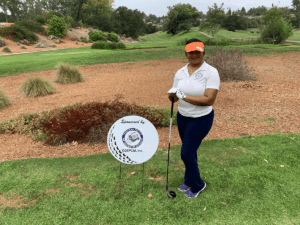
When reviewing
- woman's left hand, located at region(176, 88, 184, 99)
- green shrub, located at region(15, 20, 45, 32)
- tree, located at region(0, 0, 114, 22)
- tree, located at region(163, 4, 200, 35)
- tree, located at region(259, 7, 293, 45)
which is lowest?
woman's left hand, located at region(176, 88, 184, 99)

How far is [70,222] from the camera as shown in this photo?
7.89ft

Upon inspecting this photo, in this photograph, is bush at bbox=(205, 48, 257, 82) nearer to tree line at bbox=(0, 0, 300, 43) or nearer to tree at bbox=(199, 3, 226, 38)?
tree at bbox=(199, 3, 226, 38)

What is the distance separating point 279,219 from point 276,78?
9.33m

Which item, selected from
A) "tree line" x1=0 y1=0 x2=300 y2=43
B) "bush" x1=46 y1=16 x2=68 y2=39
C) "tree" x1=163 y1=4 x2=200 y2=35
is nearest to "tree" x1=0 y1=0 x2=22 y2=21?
"tree line" x1=0 y1=0 x2=300 y2=43

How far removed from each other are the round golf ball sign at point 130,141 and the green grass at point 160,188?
27.1 inches

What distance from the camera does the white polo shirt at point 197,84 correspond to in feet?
7.34

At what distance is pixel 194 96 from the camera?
223 centimetres

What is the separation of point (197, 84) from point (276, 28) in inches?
1215

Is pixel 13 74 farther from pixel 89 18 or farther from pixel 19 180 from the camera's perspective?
pixel 89 18

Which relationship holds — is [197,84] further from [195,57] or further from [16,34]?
[16,34]

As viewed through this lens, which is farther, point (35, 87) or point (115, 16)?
point (115, 16)

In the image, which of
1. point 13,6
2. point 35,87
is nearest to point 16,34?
point 35,87

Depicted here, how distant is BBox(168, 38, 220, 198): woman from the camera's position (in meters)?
2.23

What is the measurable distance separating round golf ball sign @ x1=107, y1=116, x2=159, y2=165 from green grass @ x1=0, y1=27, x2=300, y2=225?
0.69m
